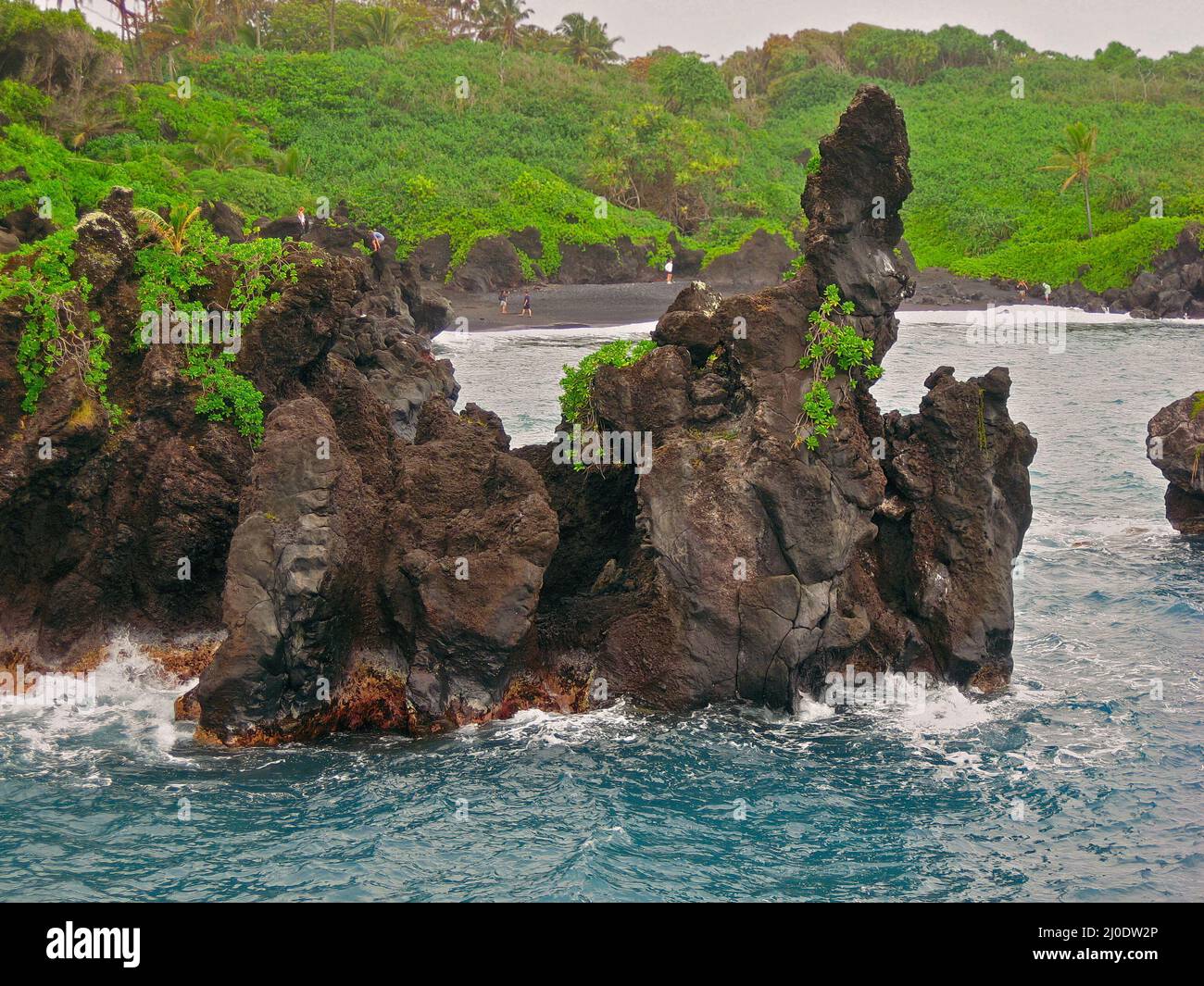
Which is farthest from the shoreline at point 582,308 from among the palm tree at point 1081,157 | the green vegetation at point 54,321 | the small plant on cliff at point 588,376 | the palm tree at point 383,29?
the palm tree at point 383,29

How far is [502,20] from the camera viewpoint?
122875 millimetres

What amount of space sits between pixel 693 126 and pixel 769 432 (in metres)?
77.4

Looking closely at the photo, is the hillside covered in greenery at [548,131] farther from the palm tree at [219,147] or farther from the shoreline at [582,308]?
the shoreline at [582,308]

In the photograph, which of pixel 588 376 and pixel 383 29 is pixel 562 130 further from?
pixel 588 376

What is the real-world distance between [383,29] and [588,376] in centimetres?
9640

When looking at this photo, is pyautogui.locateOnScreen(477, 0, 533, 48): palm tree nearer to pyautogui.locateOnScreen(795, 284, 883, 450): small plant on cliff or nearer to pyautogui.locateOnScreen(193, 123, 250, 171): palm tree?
pyautogui.locateOnScreen(193, 123, 250, 171): palm tree

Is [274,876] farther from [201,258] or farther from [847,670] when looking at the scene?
[201,258]

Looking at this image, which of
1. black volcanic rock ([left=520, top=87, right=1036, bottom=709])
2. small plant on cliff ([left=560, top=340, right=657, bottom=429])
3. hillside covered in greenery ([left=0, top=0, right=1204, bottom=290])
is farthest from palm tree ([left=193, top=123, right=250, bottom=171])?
black volcanic rock ([left=520, top=87, right=1036, bottom=709])

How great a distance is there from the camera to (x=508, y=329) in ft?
227

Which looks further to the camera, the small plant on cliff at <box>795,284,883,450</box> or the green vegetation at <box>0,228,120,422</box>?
the green vegetation at <box>0,228,120,422</box>

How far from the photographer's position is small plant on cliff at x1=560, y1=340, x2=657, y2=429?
27219 mm

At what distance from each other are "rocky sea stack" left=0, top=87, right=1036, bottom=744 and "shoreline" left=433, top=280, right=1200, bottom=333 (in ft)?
138

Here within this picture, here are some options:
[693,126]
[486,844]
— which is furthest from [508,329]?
[486,844]

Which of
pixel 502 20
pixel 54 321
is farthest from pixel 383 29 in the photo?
pixel 54 321
